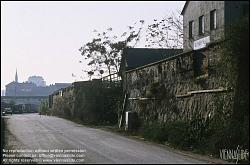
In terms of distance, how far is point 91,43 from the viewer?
55469 millimetres

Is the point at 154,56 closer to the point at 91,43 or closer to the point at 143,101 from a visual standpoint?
the point at 91,43

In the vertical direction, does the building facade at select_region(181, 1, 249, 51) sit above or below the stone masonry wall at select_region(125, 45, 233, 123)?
above

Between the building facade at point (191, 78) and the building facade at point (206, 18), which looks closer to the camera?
the building facade at point (191, 78)

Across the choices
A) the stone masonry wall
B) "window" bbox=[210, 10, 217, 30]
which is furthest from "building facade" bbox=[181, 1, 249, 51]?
the stone masonry wall

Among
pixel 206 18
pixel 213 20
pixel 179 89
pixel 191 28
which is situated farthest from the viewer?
pixel 191 28

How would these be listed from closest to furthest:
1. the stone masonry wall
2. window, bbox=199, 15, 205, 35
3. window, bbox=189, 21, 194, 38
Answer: the stone masonry wall, window, bbox=199, 15, 205, 35, window, bbox=189, 21, 194, 38

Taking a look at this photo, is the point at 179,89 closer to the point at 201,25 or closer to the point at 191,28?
the point at 201,25

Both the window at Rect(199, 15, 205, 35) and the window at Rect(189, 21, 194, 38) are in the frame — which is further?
the window at Rect(189, 21, 194, 38)

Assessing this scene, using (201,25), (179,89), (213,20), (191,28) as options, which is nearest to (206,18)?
(213,20)

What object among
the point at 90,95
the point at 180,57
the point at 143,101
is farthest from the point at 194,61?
the point at 90,95

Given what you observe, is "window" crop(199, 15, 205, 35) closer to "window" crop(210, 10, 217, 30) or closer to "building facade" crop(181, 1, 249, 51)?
"building facade" crop(181, 1, 249, 51)

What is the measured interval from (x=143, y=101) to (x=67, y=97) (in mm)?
28813

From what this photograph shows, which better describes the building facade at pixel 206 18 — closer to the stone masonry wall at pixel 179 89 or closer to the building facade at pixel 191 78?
the building facade at pixel 191 78

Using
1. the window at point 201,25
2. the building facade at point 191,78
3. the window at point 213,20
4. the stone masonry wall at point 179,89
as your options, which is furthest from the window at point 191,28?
the stone masonry wall at point 179,89
